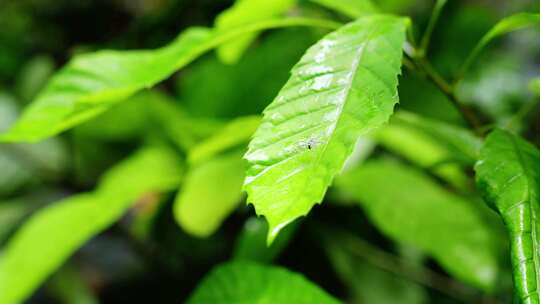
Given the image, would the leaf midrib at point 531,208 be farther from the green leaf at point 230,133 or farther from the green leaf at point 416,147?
the green leaf at point 416,147

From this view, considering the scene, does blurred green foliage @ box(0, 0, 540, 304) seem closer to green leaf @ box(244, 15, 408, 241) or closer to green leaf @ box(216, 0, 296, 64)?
green leaf @ box(216, 0, 296, 64)

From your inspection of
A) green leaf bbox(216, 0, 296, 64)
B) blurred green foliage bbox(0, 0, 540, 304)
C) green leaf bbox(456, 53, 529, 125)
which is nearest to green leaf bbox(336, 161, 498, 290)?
blurred green foliage bbox(0, 0, 540, 304)

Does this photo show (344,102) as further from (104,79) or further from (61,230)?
(61,230)

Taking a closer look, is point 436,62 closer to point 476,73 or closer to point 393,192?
point 476,73

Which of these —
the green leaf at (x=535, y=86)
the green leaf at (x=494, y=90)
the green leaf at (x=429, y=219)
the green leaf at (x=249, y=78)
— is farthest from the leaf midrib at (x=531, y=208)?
the green leaf at (x=494, y=90)

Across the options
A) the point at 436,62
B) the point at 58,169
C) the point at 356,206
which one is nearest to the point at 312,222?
the point at 356,206

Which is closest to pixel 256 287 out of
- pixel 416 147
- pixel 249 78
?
pixel 416 147
